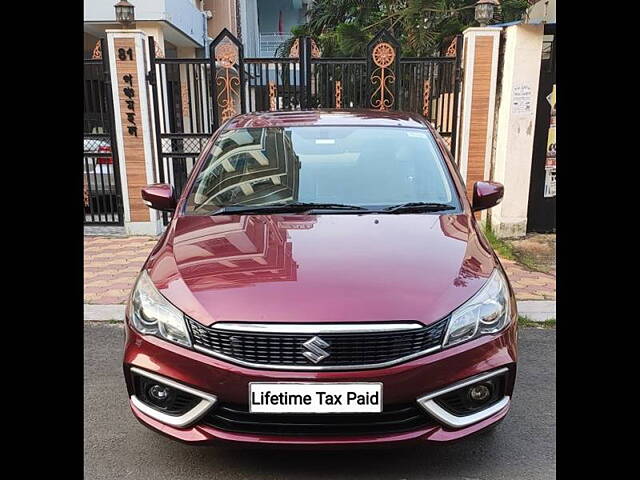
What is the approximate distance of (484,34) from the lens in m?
6.31

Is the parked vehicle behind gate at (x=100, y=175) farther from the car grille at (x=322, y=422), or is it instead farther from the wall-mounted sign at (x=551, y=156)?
the car grille at (x=322, y=422)

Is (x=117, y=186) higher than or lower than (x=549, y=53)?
lower

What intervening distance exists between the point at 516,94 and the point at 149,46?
439 cm

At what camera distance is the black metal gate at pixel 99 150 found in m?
6.62

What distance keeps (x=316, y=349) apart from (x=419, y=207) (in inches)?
48.7

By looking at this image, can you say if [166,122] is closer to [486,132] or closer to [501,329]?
[486,132]

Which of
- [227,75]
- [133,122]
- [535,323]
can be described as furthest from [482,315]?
[133,122]

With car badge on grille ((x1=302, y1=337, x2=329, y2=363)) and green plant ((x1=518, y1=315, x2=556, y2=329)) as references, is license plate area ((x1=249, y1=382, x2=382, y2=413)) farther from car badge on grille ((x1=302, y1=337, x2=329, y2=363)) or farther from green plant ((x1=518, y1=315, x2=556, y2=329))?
green plant ((x1=518, y1=315, x2=556, y2=329))

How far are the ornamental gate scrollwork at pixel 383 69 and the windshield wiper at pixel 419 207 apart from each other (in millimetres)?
3768

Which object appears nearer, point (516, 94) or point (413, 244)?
point (413, 244)

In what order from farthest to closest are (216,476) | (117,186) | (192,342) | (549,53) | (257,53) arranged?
(257,53), (117,186), (549,53), (216,476), (192,342)

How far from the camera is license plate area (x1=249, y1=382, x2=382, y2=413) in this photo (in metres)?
2.12

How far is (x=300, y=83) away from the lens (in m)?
6.55

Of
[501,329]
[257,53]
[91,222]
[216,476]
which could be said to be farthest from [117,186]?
[257,53]
